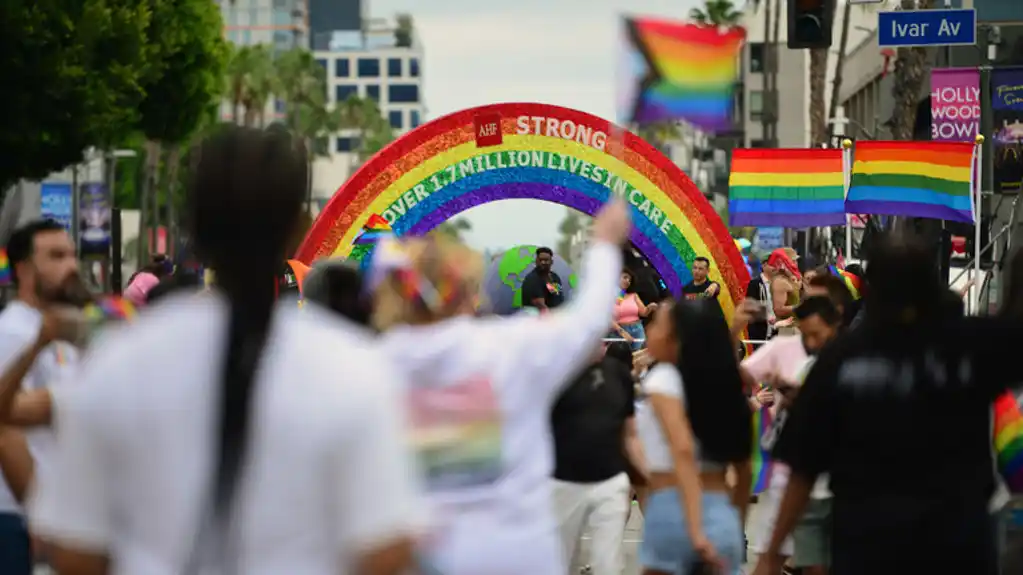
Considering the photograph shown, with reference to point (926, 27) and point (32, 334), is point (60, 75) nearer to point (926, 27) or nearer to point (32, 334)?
point (926, 27)

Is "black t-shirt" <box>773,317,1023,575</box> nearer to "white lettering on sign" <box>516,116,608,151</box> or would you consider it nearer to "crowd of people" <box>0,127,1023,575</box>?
"crowd of people" <box>0,127,1023,575</box>

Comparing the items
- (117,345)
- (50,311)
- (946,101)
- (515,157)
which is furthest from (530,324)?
(946,101)

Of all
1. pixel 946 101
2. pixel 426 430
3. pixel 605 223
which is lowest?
pixel 426 430

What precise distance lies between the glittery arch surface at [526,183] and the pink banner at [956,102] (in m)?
6.31

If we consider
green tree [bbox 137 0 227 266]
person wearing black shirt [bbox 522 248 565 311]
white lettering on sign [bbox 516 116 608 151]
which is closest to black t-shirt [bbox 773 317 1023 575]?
person wearing black shirt [bbox 522 248 565 311]

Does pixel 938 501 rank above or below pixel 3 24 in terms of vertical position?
below

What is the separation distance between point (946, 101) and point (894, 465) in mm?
21945

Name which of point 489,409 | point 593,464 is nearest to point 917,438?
point 489,409

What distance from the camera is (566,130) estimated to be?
21859 millimetres

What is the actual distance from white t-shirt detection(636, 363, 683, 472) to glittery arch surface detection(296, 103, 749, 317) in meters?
14.0

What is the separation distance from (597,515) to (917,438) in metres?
3.87

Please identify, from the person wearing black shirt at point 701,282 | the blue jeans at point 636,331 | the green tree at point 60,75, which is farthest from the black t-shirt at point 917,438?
the green tree at point 60,75

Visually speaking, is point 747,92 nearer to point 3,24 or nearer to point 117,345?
point 3,24

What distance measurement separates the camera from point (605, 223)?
5148mm
